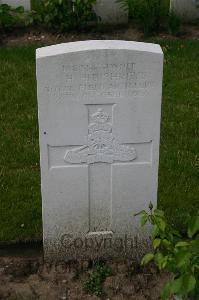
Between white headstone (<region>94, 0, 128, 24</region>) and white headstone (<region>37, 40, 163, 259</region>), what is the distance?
441cm

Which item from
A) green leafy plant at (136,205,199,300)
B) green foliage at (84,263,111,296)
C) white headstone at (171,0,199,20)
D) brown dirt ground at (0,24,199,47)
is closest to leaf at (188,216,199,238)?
green leafy plant at (136,205,199,300)

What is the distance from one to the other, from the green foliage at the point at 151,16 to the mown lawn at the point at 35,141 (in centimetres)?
33

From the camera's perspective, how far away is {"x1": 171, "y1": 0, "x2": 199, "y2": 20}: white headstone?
820 centimetres

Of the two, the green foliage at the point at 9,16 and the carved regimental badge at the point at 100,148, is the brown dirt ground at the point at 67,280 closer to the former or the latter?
the carved regimental badge at the point at 100,148

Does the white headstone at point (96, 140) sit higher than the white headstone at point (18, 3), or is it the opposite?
the white headstone at point (18, 3)

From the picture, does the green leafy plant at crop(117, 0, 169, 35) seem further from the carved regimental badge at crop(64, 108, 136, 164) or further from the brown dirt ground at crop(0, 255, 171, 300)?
the brown dirt ground at crop(0, 255, 171, 300)

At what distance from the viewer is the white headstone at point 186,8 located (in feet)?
26.9

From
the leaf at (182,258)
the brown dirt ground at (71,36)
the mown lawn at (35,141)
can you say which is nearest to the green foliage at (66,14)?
the brown dirt ground at (71,36)

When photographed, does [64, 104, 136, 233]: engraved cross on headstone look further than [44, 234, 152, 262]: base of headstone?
No

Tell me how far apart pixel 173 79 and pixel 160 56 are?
318 centimetres

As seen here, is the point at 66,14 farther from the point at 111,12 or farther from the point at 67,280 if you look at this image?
the point at 67,280

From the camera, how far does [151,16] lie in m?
7.89

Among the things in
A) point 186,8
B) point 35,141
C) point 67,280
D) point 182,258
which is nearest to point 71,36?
point 186,8

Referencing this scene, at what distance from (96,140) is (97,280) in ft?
2.79
